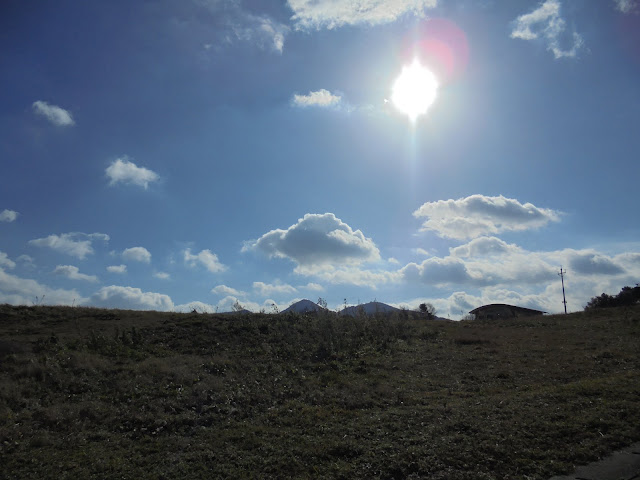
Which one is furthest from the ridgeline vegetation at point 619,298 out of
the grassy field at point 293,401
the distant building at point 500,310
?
the grassy field at point 293,401

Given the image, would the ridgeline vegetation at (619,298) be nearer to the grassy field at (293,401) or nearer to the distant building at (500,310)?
the distant building at (500,310)

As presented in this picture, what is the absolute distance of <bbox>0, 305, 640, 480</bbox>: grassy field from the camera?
6.66 m

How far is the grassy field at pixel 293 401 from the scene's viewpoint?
6.66 metres

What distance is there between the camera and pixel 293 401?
10.6 m

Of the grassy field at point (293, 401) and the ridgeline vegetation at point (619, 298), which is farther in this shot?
the ridgeline vegetation at point (619, 298)

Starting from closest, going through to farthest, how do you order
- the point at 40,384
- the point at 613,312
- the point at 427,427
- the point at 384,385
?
the point at 427,427, the point at 40,384, the point at 384,385, the point at 613,312

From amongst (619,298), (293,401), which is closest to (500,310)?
(619,298)

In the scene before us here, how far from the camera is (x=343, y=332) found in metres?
19.3

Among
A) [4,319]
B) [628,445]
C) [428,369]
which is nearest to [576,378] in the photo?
[428,369]

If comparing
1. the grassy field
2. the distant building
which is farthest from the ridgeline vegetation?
the grassy field

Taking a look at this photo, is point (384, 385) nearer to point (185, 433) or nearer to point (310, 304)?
point (185, 433)

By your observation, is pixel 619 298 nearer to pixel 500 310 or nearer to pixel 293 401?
pixel 500 310

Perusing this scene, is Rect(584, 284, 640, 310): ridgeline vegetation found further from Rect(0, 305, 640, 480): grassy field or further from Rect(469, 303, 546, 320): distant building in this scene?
Rect(0, 305, 640, 480): grassy field

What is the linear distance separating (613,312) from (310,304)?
22.7 meters
